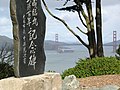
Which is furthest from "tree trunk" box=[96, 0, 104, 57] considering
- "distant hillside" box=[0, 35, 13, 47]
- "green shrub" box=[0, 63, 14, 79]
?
"green shrub" box=[0, 63, 14, 79]

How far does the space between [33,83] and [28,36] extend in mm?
714

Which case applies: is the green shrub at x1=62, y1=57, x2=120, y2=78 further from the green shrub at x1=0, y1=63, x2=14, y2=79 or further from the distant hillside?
the green shrub at x1=0, y1=63, x2=14, y2=79

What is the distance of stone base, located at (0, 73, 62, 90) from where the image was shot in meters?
5.95

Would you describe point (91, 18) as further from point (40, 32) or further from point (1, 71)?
point (40, 32)

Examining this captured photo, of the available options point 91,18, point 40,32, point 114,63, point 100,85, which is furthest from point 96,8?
point 40,32

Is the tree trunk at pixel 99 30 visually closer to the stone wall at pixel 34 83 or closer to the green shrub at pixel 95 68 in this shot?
the green shrub at pixel 95 68

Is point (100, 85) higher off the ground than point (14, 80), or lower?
lower

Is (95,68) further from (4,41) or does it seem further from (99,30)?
(99,30)

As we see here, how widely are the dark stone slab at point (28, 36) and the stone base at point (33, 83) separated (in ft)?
0.48

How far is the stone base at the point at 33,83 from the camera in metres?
5.95

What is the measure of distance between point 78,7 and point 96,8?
758mm

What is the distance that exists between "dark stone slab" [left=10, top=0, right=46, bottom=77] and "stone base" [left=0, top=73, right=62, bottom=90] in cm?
15

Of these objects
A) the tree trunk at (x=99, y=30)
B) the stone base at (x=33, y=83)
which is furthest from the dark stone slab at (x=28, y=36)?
the tree trunk at (x=99, y=30)

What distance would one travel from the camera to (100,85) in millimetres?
10984
